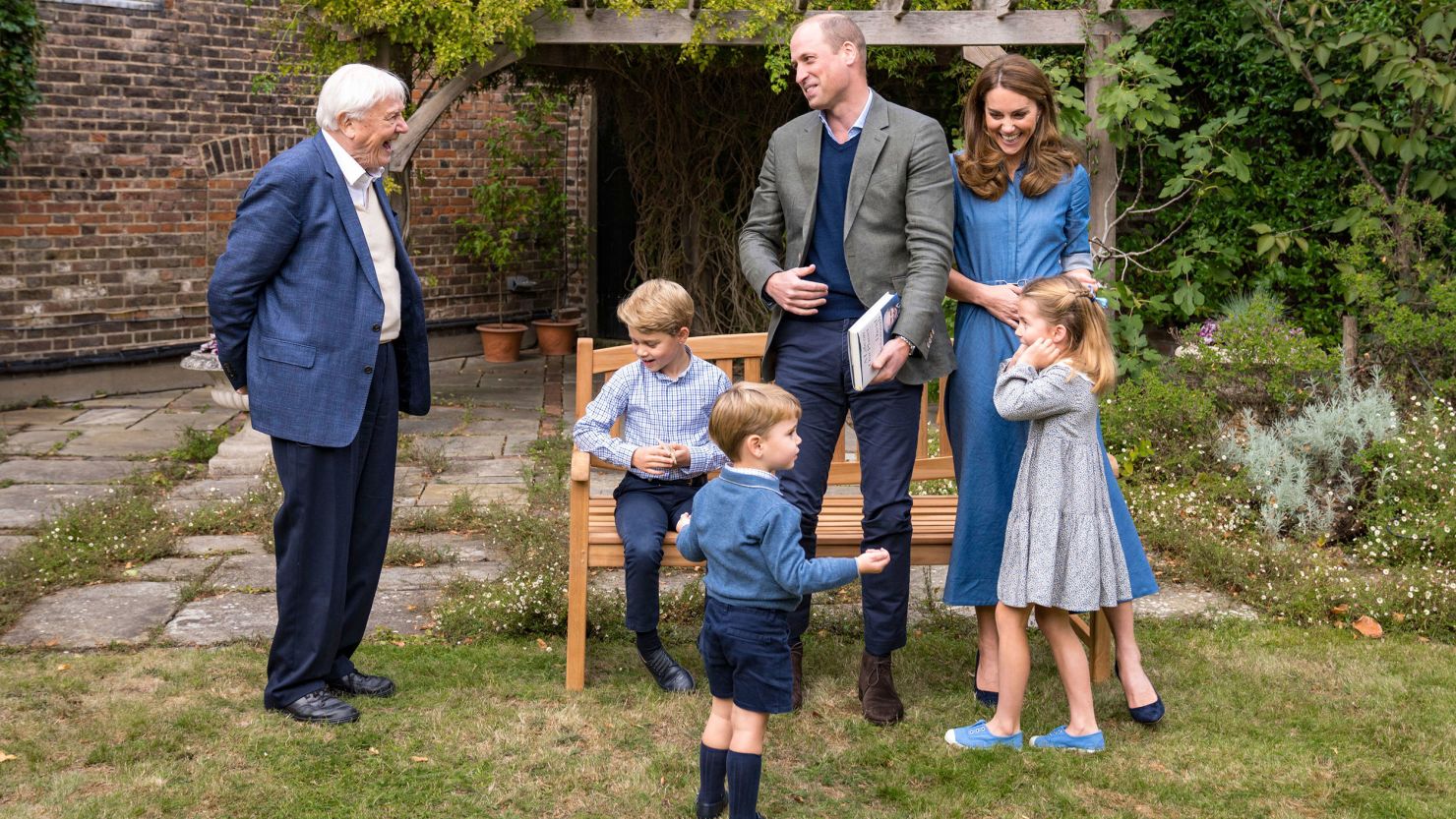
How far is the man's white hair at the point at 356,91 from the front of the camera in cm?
374

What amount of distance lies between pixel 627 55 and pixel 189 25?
3186 mm

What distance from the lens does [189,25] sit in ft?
33.0

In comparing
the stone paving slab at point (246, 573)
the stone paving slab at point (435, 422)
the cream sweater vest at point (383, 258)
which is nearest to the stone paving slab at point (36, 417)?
the stone paving slab at point (435, 422)

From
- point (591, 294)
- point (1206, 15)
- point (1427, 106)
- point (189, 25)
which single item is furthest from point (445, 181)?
point (1427, 106)

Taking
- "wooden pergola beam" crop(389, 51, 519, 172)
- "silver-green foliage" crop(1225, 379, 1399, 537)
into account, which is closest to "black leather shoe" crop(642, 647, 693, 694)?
"silver-green foliage" crop(1225, 379, 1399, 537)

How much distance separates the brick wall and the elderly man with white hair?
670 cm

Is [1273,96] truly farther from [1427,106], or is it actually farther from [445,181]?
[445,181]

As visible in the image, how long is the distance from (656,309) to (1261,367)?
3961mm

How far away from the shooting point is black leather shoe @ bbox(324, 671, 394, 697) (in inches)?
162

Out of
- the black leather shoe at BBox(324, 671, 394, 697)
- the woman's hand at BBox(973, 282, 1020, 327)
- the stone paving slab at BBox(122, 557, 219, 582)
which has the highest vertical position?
the woman's hand at BBox(973, 282, 1020, 327)

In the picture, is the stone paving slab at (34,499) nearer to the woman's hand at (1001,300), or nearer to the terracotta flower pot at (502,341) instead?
Answer: the woman's hand at (1001,300)

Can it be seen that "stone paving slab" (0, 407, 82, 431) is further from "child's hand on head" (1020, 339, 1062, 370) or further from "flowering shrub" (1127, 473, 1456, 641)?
"child's hand on head" (1020, 339, 1062, 370)

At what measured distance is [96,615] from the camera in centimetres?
495

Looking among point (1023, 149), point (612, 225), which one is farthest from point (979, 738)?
point (612, 225)
